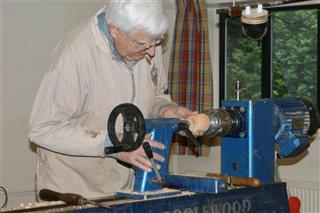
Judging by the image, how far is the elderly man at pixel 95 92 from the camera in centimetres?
195

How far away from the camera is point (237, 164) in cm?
191

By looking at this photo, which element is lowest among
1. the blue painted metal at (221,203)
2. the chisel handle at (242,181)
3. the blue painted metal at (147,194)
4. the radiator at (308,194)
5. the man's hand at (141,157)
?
the radiator at (308,194)

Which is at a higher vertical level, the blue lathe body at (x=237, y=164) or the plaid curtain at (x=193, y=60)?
the plaid curtain at (x=193, y=60)

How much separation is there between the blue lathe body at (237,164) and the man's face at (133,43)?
32cm

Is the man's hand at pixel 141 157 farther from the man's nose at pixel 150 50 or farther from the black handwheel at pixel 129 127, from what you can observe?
the man's nose at pixel 150 50

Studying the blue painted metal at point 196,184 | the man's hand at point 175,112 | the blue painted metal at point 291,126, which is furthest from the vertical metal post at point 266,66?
the blue painted metal at point 196,184

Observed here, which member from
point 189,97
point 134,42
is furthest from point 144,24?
point 189,97

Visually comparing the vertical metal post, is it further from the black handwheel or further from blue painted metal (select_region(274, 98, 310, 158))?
the black handwheel

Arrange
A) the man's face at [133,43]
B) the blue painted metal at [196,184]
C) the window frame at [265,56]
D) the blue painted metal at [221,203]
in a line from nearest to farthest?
1. the blue painted metal at [221,203]
2. the blue painted metal at [196,184]
3. the man's face at [133,43]
4. the window frame at [265,56]

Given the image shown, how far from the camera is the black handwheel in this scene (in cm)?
166

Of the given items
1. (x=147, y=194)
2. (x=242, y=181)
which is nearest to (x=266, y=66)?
(x=242, y=181)

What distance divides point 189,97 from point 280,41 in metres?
0.86

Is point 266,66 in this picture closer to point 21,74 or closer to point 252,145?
point 21,74

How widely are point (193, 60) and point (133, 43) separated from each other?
2.76 metres
